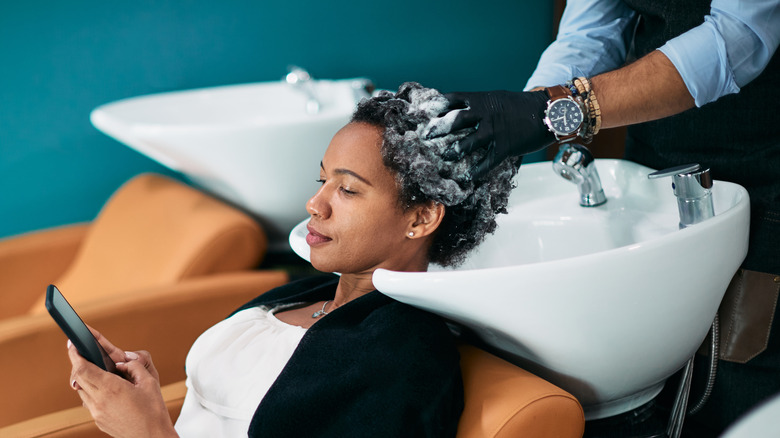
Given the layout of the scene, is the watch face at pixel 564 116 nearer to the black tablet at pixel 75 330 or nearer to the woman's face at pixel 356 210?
the woman's face at pixel 356 210

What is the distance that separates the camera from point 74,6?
2141 millimetres

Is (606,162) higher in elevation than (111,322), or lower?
higher

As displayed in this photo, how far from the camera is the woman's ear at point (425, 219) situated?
981 mm

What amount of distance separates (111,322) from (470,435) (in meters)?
0.93

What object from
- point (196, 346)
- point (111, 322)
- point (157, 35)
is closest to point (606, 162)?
point (196, 346)

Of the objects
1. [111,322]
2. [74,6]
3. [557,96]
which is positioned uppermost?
[74,6]

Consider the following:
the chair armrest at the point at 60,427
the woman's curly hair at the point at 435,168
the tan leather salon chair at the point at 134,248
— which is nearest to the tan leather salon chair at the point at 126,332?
the tan leather salon chair at the point at 134,248

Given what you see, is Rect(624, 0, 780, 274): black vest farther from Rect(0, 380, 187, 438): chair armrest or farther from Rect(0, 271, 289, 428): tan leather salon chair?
Rect(0, 380, 187, 438): chair armrest

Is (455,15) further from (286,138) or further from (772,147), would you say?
(772,147)

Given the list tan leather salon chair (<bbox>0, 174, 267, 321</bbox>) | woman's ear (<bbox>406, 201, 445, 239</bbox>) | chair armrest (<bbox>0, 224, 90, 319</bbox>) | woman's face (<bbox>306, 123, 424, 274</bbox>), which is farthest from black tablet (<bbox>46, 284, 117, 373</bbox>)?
chair armrest (<bbox>0, 224, 90, 319</bbox>)

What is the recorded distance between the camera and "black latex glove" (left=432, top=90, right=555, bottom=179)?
2.90 feet

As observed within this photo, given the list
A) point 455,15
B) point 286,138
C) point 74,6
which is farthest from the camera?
point 455,15

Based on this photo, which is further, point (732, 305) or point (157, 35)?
point (157, 35)

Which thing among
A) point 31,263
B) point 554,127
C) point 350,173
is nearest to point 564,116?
point 554,127
